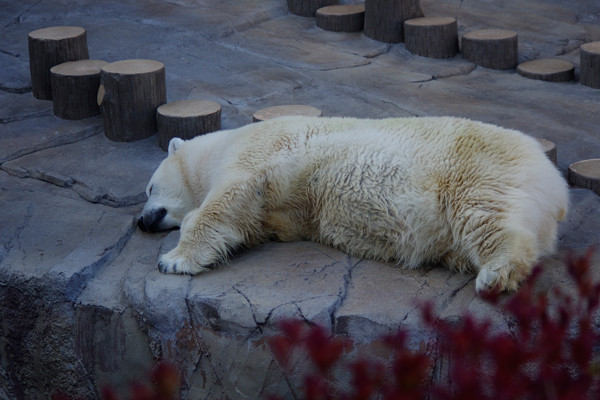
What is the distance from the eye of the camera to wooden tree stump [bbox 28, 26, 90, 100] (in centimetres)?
588

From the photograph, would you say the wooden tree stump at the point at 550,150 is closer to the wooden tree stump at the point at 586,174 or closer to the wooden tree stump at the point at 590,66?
the wooden tree stump at the point at 586,174

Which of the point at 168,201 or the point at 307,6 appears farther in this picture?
the point at 307,6

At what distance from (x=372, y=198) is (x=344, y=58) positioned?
12.7 feet

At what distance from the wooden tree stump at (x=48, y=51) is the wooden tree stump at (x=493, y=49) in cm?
350

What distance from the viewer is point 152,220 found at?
3947mm

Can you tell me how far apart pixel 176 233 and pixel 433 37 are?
13.2 ft

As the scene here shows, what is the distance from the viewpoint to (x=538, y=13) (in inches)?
311

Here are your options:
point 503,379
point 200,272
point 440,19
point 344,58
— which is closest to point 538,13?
point 440,19

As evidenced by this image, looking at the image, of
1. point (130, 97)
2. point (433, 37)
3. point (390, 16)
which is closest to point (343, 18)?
point (390, 16)

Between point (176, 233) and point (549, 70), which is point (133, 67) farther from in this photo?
point (549, 70)

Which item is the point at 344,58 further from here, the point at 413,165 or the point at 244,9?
the point at 413,165

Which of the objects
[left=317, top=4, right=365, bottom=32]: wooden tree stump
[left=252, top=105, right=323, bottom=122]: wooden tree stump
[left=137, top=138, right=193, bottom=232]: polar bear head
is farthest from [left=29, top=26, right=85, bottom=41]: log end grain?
[left=317, top=4, right=365, bottom=32]: wooden tree stump

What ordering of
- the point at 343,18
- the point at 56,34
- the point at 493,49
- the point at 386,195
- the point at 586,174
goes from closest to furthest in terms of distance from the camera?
the point at 386,195, the point at 586,174, the point at 56,34, the point at 493,49, the point at 343,18

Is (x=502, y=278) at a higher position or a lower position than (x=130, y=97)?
lower
